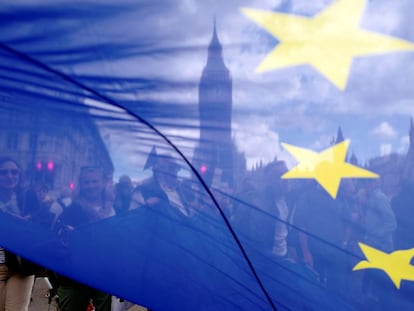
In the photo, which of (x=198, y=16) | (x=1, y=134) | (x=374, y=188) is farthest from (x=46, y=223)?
(x=374, y=188)

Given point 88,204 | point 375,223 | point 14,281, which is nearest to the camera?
point 375,223

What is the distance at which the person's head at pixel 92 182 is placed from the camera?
6.05 ft

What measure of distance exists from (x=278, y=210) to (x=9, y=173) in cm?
110

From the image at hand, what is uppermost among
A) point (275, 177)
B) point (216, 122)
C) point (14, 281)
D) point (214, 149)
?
point (216, 122)

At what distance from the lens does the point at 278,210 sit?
1.78 meters

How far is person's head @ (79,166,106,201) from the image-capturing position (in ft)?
6.05

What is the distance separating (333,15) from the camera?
5.61ft

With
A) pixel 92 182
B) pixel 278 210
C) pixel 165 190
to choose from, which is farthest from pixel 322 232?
pixel 92 182

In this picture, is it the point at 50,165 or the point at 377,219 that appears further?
the point at 50,165

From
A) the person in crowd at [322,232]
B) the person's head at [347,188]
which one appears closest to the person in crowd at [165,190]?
the person in crowd at [322,232]

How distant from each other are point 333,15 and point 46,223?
1.39 meters

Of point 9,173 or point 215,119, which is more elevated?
point 215,119

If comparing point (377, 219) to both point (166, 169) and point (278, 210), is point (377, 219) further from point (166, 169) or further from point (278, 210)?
point (166, 169)

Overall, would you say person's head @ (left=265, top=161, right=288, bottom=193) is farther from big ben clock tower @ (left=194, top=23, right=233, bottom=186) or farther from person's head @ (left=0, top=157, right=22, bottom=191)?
person's head @ (left=0, top=157, right=22, bottom=191)
